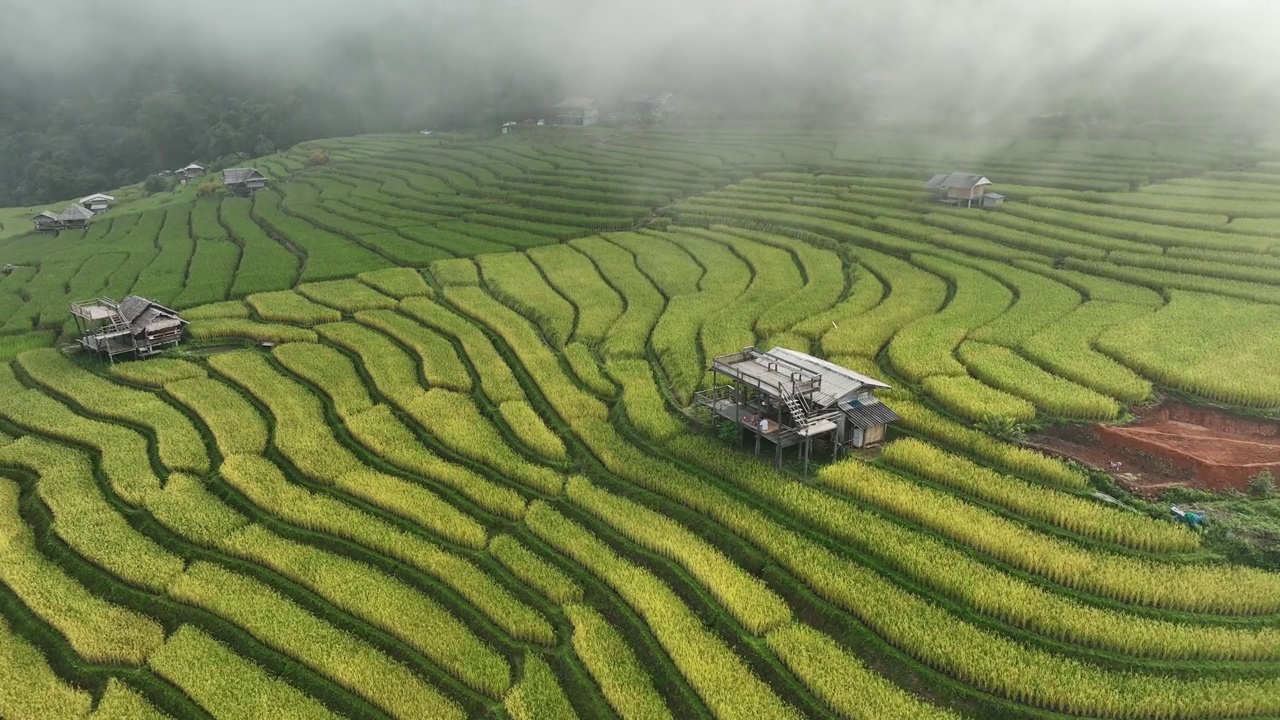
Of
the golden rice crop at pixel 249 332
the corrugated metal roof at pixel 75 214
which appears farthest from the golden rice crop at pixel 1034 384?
the corrugated metal roof at pixel 75 214

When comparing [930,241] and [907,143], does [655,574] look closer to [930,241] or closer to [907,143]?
[930,241]

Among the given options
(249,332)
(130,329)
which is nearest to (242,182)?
(249,332)

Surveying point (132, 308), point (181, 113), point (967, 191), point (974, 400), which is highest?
point (181, 113)

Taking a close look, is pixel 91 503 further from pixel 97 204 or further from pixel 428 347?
pixel 97 204

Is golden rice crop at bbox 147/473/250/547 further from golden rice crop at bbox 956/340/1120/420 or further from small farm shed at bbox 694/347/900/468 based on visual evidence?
golden rice crop at bbox 956/340/1120/420

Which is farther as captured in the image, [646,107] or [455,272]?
[646,107]

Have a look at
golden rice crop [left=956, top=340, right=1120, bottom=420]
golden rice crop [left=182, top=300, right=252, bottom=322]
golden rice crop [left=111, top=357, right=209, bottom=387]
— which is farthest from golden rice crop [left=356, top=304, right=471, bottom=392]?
golden rice crop [left=956, top=340, right=1120, bottom=420]

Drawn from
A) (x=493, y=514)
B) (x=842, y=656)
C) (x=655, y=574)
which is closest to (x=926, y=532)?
(x=842, y=656)
